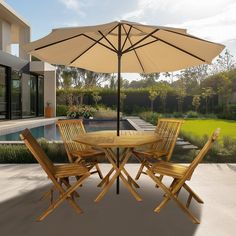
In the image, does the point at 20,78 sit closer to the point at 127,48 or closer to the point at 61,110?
the point at 61,110

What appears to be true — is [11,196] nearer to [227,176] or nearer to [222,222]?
[222,222]

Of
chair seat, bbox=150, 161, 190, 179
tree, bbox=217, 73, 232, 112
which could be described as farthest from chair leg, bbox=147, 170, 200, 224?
tree, bbox=217, 73, 232, 112

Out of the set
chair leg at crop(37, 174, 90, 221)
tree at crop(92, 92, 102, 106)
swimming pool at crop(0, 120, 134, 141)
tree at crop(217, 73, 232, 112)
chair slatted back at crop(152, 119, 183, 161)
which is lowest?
swimming pool at crop(0, 120, 134, 141)

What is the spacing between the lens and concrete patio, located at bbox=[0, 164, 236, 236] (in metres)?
3.20

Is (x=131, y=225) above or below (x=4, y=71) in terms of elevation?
below

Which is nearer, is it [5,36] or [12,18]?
[5,36]

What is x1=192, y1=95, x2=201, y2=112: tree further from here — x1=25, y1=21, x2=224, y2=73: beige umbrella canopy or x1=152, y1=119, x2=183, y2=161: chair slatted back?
x1=152, y1=119, x2=183, y2=161: chair slatted back

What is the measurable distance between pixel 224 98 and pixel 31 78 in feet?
50.1

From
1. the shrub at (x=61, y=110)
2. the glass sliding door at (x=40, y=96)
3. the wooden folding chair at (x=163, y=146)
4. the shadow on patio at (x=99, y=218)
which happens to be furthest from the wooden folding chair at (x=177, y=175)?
the glass sliding door at (x=40, y=96)

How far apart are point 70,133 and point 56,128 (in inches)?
392

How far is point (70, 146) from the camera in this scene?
502 cm

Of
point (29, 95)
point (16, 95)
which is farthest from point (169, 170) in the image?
point (29, 95)

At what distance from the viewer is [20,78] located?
60.0 feet

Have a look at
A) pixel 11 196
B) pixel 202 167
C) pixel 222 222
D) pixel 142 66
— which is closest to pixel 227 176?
pixel 202 167
